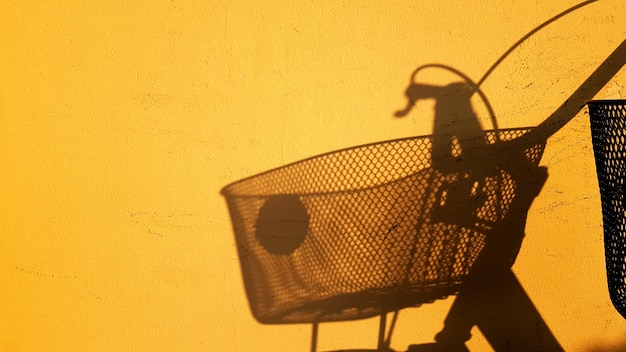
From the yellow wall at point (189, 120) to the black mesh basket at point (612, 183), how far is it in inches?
23.8

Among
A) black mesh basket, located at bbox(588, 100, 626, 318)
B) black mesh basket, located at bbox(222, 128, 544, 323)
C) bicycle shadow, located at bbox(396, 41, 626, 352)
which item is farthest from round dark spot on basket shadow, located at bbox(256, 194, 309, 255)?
black mesh basket, located at bbox(588, 100, 626, 318)

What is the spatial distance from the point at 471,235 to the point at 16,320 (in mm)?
1997

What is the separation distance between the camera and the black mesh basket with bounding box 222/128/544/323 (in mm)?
2311

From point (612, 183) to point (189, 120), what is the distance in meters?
1.59

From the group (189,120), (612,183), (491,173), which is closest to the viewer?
(612,183)

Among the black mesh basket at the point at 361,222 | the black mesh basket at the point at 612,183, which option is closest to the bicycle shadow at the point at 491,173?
the black mesh basket at the point at 361,222

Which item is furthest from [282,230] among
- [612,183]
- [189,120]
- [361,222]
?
[612,183]

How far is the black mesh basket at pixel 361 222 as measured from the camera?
2311 millimetres

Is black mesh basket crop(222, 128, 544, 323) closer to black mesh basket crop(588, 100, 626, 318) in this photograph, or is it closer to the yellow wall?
the yellow wall

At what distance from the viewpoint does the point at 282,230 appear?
234 cm

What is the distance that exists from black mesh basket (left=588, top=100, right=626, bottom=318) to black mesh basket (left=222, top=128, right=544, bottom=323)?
2.00 ft

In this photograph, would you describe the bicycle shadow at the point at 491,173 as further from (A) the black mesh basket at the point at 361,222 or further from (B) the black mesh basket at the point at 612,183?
(B) the black mesh basket at the point at 612,183

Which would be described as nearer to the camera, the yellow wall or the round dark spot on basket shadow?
the yellow wall

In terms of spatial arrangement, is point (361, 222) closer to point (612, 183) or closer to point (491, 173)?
point (491, 173)
